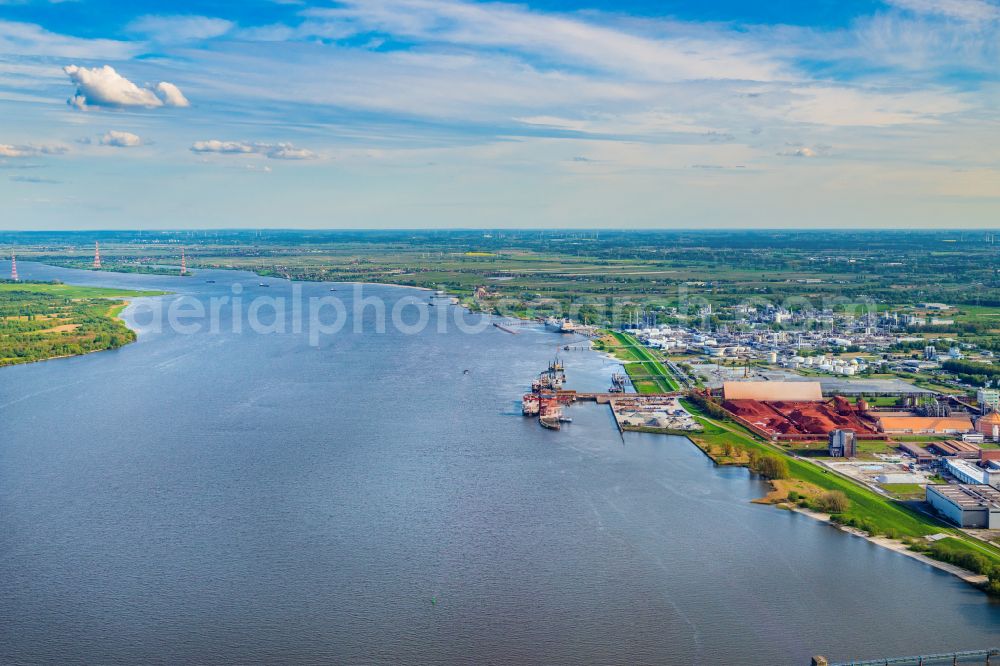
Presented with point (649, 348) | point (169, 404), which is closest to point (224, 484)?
point (169, 404)

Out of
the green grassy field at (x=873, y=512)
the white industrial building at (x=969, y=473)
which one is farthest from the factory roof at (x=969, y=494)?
the green grassy field at (x=873, y=512)


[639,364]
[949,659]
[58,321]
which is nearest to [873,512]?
[949,659]

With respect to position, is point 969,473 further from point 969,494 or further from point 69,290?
point 69,290

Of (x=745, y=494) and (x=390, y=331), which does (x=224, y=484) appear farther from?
(x=390, y=331)

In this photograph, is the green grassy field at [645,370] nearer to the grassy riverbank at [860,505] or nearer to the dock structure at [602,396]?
the dock structure at [602,396]

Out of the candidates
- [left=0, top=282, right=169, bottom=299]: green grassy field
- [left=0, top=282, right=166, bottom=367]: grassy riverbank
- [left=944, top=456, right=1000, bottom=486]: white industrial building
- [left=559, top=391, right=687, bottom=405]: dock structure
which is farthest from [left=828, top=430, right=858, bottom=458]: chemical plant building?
[left=0, top=282, right=169, bottom=299]: green grassy field

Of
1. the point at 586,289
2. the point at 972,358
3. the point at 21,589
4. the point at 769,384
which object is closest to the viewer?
the point at 21,589
